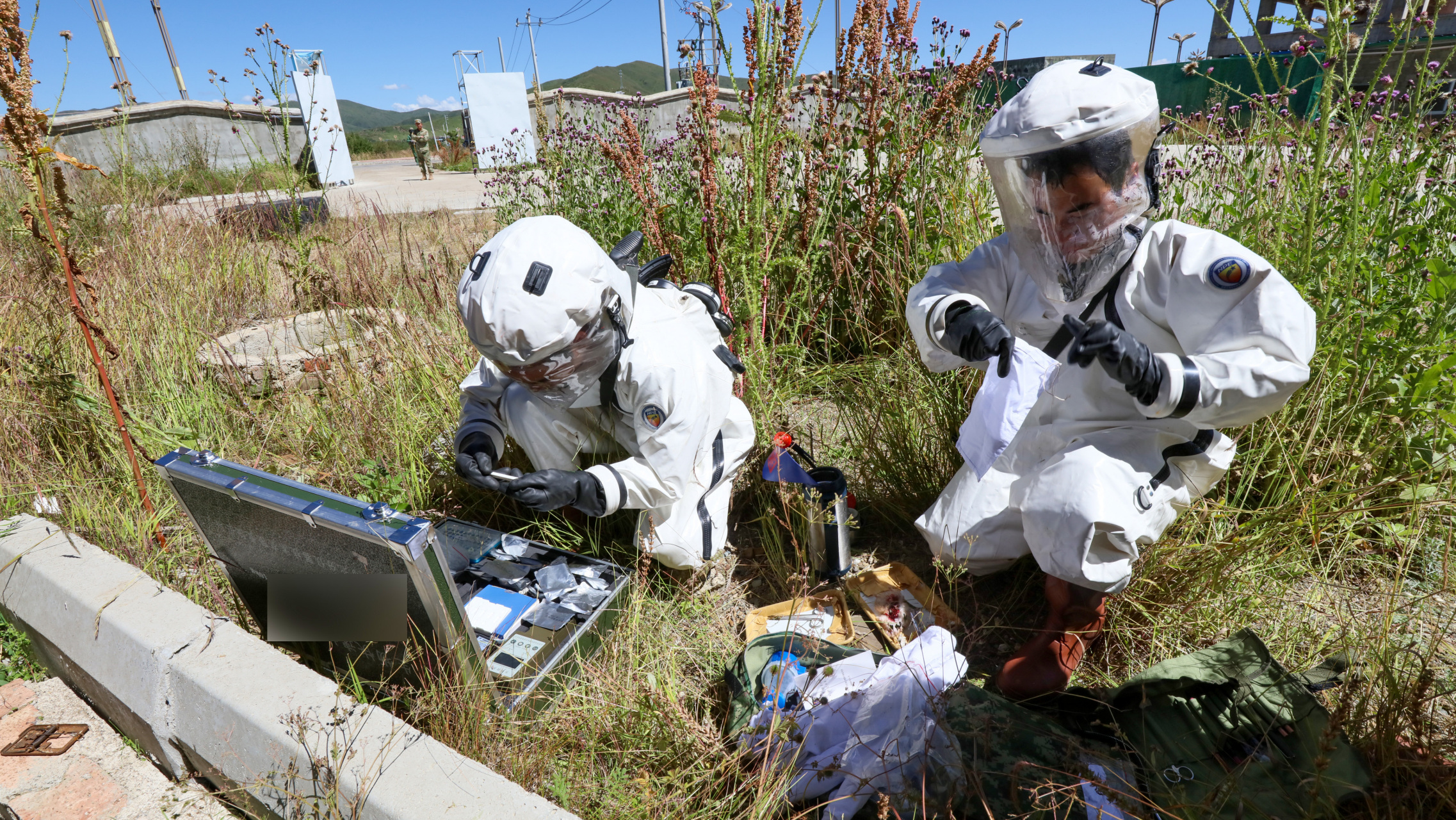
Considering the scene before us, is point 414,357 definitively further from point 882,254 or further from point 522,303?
point 882,254

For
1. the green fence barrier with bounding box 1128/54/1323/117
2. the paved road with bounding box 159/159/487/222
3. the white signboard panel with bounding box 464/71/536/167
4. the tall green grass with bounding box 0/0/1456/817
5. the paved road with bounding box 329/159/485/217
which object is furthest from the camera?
the white signboard panel with bounding box 464/71/536/167

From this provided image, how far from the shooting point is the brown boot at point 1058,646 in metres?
1.95

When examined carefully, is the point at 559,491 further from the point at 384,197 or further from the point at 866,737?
the point at 384,197

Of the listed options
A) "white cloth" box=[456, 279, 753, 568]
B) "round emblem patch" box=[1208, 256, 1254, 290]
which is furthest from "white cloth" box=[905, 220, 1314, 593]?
"white cloth" box=[456, 279, 753, 568]

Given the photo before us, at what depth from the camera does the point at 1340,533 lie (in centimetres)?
225

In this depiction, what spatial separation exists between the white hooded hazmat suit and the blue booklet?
4.48ft

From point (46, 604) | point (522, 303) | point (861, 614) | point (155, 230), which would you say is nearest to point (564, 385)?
point (522, 303)

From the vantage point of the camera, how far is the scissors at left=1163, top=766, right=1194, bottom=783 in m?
1.59

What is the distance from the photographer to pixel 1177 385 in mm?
1696

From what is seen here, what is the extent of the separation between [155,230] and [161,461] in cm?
500

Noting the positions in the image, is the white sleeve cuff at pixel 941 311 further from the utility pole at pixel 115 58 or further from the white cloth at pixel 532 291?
the utility pole at pixel 115 58

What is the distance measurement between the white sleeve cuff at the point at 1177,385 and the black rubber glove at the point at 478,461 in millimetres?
1833

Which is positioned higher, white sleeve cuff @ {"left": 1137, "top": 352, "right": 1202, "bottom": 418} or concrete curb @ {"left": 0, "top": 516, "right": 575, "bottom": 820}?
white sleeve cuff @ {"left": 1137, "top": 352, "right": 1202, "bottom": 418}

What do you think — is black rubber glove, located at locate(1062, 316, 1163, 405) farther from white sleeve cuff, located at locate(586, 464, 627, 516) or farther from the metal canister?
white sleeve cuff, located at locate(586, 464, 627, 516)
